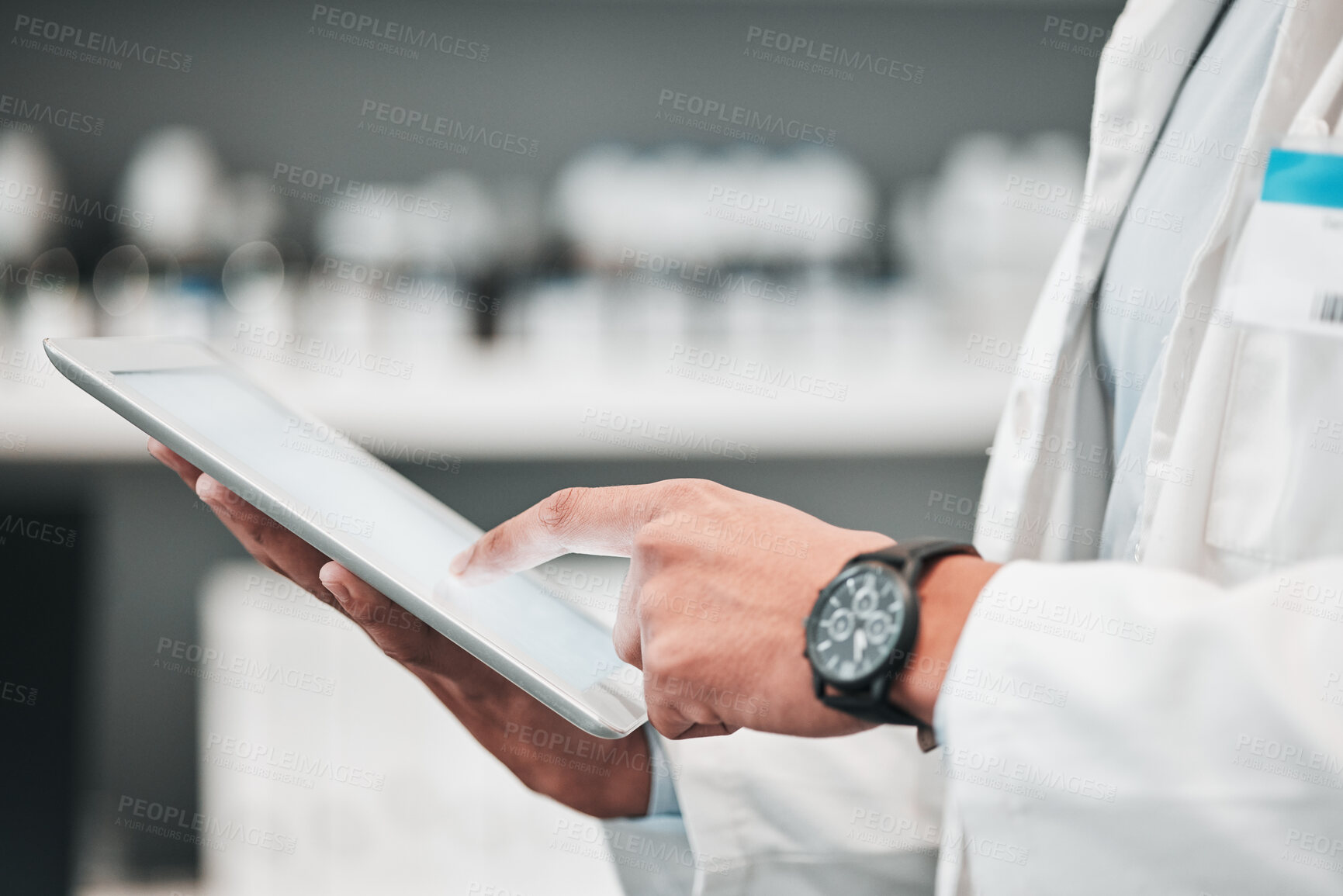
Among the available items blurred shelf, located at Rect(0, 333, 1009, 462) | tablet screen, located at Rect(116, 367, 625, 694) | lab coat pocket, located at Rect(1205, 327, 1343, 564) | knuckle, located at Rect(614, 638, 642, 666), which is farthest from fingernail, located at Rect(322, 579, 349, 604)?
blurred shelf, located at Rect(0, 333, 1009, 462)

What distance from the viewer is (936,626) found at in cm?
40

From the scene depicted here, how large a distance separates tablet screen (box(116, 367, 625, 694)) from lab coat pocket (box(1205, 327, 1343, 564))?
1.06ft

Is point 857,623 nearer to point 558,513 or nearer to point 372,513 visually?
point 558,513

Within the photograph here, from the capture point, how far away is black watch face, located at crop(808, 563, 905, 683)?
0.37 m

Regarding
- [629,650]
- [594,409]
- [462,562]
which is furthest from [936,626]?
[594,409]

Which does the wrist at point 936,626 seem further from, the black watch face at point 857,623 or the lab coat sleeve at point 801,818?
the lab coat sleeve at point 801,818

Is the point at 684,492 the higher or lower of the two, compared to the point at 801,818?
higher

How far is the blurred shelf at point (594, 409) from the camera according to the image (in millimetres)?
1088

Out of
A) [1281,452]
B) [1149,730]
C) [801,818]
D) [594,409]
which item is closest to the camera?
[1149,730]

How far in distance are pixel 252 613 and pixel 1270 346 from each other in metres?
1.09

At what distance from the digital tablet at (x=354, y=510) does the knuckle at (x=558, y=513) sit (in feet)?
0.18

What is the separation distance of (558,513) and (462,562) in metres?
0.08

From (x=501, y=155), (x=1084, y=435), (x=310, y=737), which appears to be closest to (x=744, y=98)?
(x=501, y=155)

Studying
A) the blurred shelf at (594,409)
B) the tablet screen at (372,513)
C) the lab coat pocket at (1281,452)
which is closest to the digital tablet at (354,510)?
the tablet screen at (372,513)
